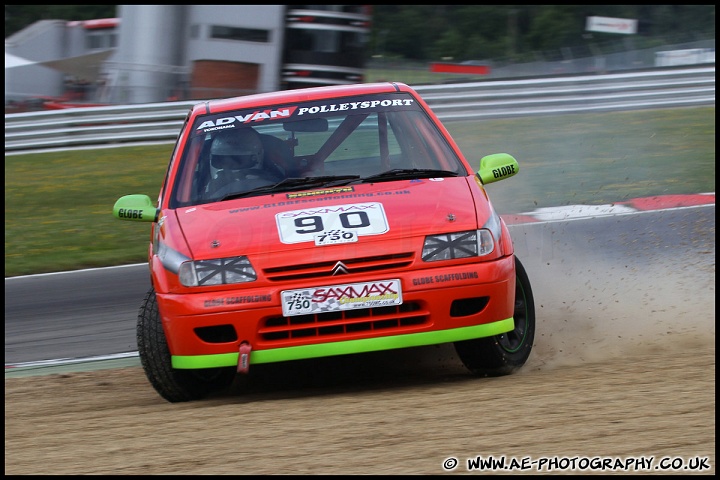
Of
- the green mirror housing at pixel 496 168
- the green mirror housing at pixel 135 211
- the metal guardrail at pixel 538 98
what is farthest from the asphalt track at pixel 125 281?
the metal guardrail at pixel 538 98

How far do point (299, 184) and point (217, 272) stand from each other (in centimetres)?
84

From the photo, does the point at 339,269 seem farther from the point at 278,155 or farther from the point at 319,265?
the point at 278,155

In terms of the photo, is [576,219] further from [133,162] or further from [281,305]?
[133,162]

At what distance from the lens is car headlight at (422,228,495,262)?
182 inches

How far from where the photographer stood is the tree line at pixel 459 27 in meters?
52.2

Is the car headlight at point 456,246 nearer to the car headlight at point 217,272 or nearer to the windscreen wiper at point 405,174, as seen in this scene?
the windscreen wiper at point 405,174

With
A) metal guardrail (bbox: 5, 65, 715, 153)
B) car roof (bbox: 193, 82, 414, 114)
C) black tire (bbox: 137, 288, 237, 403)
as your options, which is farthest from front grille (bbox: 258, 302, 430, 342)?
metal guardrail (bbox: 5, 65, 715, 153)

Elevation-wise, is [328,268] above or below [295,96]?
below

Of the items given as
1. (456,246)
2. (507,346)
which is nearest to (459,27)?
(507,346)

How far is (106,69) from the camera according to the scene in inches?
830

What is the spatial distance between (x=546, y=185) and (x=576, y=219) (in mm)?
2994

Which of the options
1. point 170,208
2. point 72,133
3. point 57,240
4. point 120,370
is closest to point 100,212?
point 57,240

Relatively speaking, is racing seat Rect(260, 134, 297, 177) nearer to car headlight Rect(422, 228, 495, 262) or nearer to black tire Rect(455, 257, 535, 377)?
car headlight Rect(422, 228, 495, 262)

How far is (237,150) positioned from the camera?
5.53 m
